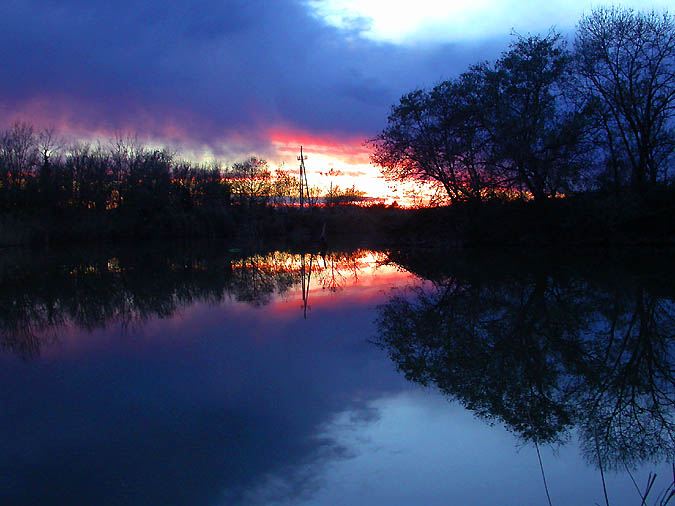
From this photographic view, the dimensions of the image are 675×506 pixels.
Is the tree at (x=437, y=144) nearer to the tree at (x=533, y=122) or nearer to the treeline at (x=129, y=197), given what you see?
the tree at (x=533, y=122)

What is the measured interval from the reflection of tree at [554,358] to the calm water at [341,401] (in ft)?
0.08

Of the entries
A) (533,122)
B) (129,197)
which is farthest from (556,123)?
(129,197)

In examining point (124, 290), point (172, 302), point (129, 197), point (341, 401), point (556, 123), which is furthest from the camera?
point (129, 197)

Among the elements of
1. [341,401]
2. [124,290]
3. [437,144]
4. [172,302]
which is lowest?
[341,401]

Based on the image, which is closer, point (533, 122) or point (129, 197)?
point (533, 122)

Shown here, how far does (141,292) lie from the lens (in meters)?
12.0

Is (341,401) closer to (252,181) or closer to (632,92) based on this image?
(632,92)

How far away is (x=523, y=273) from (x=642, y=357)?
27.5 ft

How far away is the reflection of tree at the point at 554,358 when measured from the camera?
4.16 metres

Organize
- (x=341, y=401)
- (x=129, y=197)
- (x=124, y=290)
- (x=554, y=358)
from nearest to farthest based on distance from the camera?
(x=341, y=401) < (x=554, y=358) < (x=124, y=290) < (x=129, y=197)

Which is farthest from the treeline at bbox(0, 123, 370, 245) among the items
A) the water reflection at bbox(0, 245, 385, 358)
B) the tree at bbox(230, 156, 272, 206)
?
the water reflection at bbox(0, 245, 385, 358)

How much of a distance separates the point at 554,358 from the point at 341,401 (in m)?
2.61

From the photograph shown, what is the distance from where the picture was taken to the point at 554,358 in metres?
5.98

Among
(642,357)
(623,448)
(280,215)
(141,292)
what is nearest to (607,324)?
(642,357)
